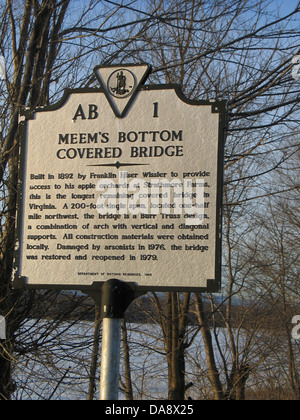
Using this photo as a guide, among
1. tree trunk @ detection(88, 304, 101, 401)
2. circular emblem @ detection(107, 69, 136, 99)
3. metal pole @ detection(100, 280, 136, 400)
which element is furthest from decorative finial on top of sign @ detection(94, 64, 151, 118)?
tree trunk @ detection(88, 304, 101, 401)

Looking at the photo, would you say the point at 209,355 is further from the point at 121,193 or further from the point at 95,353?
the point at 121,193

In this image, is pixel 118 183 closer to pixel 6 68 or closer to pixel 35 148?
pixel 35 148

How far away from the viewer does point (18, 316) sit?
5.33 metres

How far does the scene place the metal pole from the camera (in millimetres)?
2455

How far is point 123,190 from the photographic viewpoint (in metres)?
2.64

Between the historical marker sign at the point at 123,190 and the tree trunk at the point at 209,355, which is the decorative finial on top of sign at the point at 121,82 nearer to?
the historical marker sign at the point at 123,190

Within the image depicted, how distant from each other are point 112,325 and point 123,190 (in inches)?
26.2


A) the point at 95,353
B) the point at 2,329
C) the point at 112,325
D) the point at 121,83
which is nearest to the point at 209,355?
the point at 95,353

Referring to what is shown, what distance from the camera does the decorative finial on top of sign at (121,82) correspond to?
8.99ft

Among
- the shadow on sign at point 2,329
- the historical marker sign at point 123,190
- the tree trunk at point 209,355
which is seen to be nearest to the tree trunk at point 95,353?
the shadow on sign at point 2,329

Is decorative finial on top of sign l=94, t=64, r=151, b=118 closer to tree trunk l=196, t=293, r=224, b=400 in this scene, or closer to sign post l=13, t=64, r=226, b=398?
sign post l=13, t=64, r=226, b=398

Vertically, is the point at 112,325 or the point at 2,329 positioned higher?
the point at 2,329

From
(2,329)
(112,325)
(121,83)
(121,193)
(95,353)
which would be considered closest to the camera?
(112,325)

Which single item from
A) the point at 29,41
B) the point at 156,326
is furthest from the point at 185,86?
the point at 156,326
